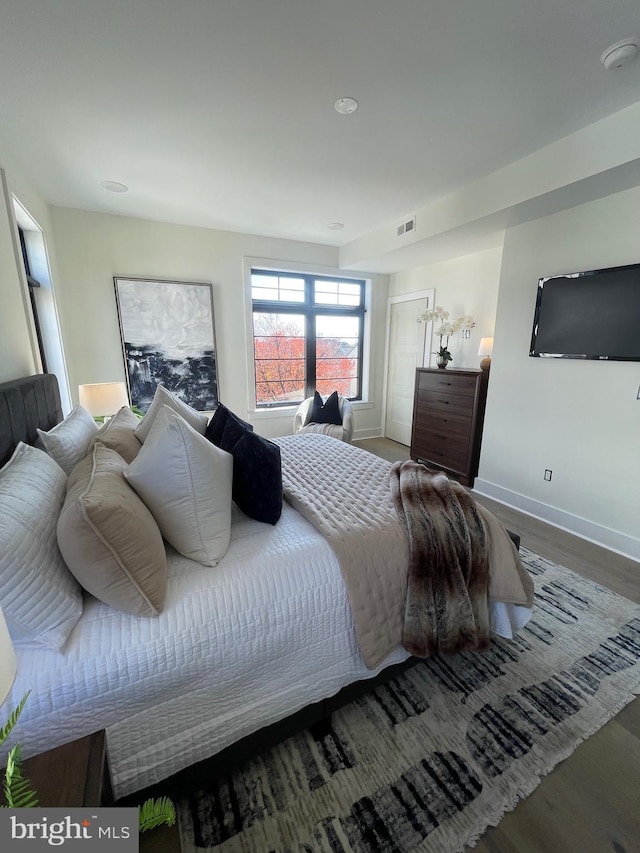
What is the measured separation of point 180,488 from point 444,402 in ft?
10.4

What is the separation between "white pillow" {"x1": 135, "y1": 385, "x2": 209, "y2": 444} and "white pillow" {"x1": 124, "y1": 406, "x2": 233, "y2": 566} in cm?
29

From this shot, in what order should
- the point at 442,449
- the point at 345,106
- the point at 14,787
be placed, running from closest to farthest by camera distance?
the point at 14,787
the point at 345,106
the point at 442,449

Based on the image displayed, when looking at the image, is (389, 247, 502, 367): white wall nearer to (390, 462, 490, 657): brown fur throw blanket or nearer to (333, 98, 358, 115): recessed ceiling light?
(333, 98, 358, 115): recessed ceiling light

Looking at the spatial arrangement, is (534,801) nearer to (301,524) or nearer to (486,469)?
(301,524)

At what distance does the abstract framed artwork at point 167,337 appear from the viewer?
352cm

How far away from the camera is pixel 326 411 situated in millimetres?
4055

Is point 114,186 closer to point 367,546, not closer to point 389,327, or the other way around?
point 367,546

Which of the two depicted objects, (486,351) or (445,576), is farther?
(486,351)

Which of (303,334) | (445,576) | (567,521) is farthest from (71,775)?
(303,334)

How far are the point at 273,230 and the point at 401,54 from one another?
8.23 feet

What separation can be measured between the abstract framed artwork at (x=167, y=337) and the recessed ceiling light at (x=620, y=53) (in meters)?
3.38

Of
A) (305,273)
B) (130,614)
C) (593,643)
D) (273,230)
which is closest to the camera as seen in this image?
(130,614)

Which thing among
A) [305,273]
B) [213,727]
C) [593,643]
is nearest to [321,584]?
[213,727]

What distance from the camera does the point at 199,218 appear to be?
344 cm
